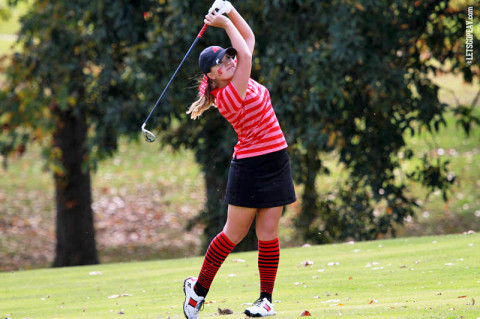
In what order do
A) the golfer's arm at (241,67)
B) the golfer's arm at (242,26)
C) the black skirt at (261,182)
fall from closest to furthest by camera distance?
the golfer's arm at (241,67) < the black skirt at (261,182) < the golfer's arm at (242,26)

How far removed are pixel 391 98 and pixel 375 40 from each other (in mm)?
862

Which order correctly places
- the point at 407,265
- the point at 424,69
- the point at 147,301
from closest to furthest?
the point at 147,301, the point at 407,265, the point at 424,69

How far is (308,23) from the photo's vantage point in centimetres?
1054

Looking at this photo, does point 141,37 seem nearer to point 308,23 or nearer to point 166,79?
point 166,79

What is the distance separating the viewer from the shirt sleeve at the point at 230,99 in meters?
4.44

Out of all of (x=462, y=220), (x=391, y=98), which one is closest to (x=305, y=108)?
(x=391, y=98)

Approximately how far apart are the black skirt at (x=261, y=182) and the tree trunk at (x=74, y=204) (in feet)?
32.8

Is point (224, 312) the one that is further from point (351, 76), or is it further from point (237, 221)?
point (351, 76)

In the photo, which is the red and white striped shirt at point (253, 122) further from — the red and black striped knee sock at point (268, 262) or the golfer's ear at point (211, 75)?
the red and black striped knee sock at point (268, 262)

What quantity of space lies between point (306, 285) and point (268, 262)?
161 cm

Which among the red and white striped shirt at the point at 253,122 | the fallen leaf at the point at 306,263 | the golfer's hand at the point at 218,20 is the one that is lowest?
the fallen leaf at the point at 306,263

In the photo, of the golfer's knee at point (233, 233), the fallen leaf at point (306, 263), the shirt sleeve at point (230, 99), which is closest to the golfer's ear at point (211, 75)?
the shirt sleeve at point (230, 99)

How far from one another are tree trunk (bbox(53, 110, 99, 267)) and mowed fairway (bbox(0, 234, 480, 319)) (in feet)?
16.2

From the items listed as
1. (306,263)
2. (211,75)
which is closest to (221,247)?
(211,75)
